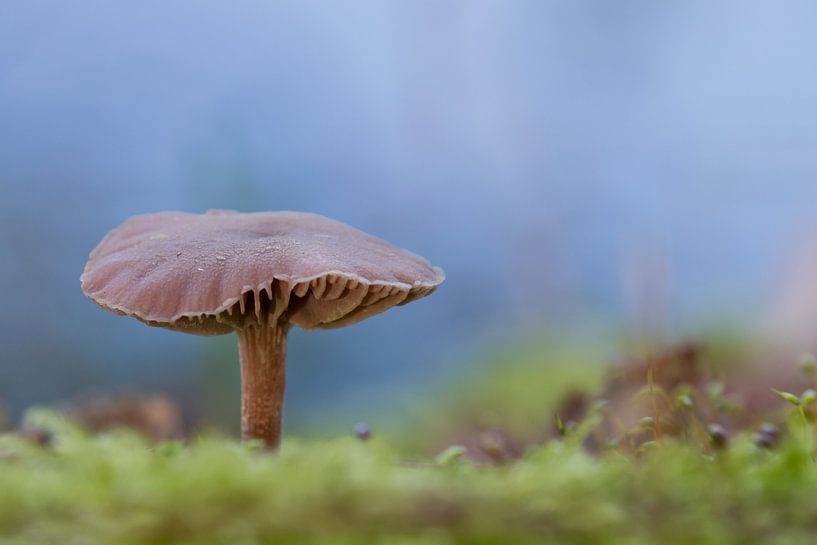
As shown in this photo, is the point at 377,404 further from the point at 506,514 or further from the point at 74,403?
the point at 506,514

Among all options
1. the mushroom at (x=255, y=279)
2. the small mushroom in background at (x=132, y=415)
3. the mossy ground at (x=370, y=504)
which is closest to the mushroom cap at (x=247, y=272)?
the mushroom at (x=255, y=279)

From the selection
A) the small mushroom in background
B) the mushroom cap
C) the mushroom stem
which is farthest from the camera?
the small mushroom in background

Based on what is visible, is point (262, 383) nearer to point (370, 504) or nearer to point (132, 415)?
point (370, 504)

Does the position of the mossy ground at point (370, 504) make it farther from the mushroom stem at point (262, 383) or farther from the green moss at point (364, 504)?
the mushroom stem at point (262, 383)

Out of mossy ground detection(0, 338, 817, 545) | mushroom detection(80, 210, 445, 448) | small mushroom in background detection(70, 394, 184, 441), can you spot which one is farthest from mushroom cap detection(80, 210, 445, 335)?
small mushroom in background detection(70, 394, 184, 441)

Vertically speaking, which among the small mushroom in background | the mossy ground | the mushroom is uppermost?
the mushroom

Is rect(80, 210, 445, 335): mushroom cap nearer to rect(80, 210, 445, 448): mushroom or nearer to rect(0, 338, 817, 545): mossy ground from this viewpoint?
Result: rect(80, 210, 445, 448): mushroom
